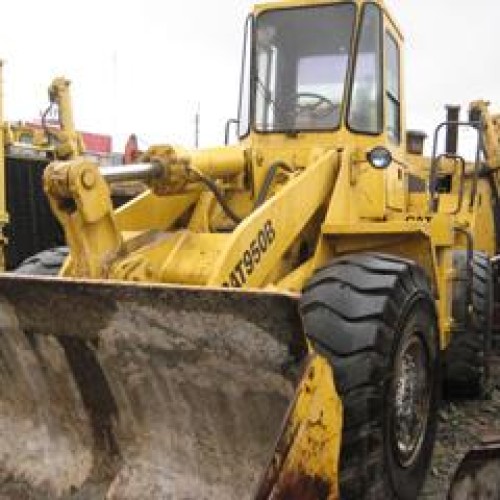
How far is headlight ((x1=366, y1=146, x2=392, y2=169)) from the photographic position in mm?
5863

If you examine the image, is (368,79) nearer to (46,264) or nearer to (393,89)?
(393,89)

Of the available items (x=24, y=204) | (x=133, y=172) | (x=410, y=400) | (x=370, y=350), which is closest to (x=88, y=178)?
(x=133, y=172)

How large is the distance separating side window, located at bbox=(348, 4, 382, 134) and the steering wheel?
14cm

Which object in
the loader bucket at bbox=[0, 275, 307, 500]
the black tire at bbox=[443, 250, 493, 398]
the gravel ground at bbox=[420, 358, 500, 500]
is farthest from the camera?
the black tire at bbox=[443, 250, 493, 398]

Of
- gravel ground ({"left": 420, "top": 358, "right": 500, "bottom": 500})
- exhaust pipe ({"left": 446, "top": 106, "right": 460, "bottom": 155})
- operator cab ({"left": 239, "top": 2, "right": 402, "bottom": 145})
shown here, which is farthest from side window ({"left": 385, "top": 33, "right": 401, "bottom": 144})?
gravel ground ({"left": 420, "top": 358, "right": 500, "bottom": 500})

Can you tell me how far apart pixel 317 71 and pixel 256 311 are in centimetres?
276

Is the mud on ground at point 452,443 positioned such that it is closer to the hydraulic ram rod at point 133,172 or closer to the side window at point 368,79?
the hydraulic ram rod at point 133,172

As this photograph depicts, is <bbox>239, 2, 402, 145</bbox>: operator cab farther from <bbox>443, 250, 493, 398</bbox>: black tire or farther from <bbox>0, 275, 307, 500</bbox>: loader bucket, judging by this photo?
<bbox>0, 275, 307, 500</bbox>: loader bucket

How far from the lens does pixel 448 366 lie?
7195mm

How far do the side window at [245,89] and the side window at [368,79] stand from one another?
76 cm

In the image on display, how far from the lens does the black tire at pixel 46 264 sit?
6152 millimetres

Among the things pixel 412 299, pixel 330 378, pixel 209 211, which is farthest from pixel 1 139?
pixel 330 378

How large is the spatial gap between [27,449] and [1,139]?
7.44 m

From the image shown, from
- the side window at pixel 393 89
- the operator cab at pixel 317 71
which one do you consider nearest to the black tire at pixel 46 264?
the operator cab at pixel 317 71
